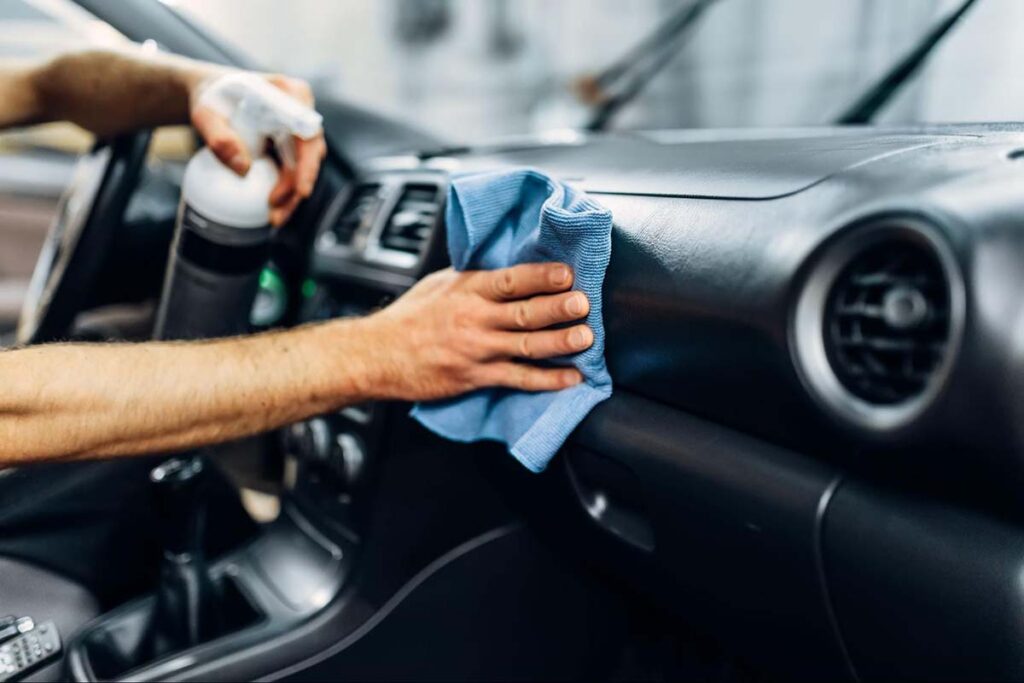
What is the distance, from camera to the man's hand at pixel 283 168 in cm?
86

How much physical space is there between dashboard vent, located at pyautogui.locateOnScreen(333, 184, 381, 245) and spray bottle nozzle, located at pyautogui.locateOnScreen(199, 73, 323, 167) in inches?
6.6

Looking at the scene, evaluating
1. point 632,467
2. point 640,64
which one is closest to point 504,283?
point 632,467

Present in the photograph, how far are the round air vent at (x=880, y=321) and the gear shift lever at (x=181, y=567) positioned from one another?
2.30 ft

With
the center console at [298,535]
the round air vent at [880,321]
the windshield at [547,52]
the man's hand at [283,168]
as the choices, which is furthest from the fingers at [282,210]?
the windshield at [547,52]

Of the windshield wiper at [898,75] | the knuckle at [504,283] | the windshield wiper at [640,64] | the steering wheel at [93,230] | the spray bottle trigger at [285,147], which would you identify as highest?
the windshield wiper at [898,75]

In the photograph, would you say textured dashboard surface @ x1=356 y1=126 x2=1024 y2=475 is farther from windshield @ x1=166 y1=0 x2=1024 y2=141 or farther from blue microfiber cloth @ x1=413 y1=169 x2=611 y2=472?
windshield @ x1=166 y1=0 x2=1024 y2=141

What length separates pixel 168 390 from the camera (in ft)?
2.40

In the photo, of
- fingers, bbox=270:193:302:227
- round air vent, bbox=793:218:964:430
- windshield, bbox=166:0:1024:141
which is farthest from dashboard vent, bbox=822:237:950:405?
windshield, bbox=166:0:1024:141

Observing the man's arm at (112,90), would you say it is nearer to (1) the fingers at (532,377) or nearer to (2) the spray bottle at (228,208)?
(2) the spray bottle at (228,208)

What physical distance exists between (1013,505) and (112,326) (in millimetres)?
1182

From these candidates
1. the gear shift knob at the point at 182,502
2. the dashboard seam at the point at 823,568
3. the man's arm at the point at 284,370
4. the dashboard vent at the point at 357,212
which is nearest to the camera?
the dashboard seam at the point at 823,568

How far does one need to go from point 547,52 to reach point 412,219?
2.61 metres

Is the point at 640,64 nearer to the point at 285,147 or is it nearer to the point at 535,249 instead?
the point at 285,147

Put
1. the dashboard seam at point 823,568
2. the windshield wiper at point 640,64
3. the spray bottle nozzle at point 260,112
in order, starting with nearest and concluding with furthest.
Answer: the dashboard seam at point 823,568 < the spray bottle nozzle at point 260,112 < the windshield wiper at point 640,64
